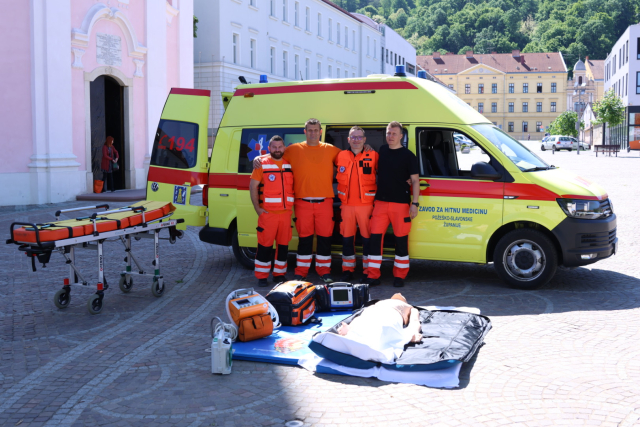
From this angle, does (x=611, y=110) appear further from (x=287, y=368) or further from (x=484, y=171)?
(x=287, y=368)

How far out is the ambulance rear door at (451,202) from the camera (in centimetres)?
816

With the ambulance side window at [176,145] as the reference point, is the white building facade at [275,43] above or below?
above

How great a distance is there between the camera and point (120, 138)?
2338cm

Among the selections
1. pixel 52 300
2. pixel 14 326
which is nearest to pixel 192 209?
pixel 52 300

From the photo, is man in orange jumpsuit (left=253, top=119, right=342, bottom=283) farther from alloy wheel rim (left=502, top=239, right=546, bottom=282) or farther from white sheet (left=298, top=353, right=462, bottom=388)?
white sheet (left=298, top=353, right=462, bottom=388)

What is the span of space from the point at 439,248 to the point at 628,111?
71.2m

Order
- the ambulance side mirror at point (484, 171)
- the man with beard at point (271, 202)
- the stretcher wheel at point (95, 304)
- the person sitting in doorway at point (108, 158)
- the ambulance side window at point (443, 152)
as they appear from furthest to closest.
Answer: the person sitting in doorway at point (108, 158) → the man with beard at point (271, 202) → the ambulance side window at point (443, 152) → the ambulance side mirror at point (484, 171) → the stretcher wheel at point (95, 304)

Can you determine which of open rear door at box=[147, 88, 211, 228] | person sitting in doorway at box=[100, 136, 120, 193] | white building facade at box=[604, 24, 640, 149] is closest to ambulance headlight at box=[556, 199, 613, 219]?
open rear door at box=[147, 88, 211, 228]

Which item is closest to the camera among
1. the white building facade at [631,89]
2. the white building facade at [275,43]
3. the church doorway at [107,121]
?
the church doorway at [107,121]

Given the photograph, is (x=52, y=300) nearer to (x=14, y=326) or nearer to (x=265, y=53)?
(x=14, y=326)

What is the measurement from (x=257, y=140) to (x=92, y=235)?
300cm

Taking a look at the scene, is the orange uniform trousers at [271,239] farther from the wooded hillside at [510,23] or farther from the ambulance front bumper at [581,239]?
the wooded hillside at [510,23]

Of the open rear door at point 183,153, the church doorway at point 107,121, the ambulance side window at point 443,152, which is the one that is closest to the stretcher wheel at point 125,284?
the open rear door at point 183,153

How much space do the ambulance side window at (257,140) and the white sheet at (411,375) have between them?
430cm
